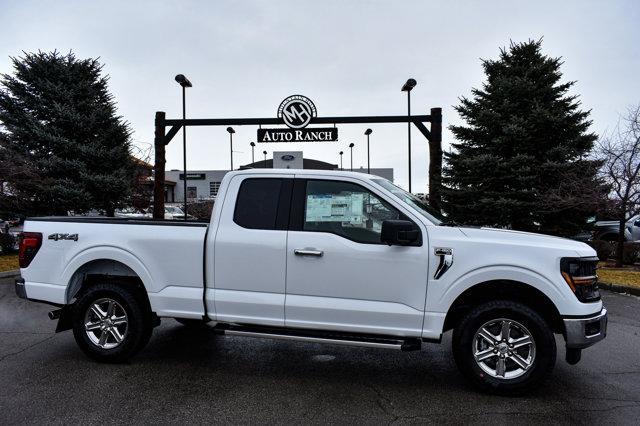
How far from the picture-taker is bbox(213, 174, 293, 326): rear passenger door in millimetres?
4492

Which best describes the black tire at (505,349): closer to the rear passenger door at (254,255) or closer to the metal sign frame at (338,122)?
the rear passenger door at (254,255)

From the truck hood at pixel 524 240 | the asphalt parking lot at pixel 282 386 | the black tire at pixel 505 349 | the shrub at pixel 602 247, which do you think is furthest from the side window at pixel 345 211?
the shrub at pixel 602 247

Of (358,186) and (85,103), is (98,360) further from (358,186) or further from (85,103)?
(85,103)

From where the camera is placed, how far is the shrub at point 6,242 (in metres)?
14.7

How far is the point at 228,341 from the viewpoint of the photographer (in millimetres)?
5863

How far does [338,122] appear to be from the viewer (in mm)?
14125

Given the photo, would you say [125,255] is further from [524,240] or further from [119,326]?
[524,240]

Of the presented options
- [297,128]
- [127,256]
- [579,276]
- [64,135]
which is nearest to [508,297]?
[579,276]

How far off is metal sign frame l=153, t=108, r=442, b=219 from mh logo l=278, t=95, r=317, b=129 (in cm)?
16

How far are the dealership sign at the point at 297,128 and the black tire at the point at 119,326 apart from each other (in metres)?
9.85

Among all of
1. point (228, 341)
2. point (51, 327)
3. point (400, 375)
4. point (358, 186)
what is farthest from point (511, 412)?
point (51, 327)

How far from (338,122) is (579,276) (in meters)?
10.7

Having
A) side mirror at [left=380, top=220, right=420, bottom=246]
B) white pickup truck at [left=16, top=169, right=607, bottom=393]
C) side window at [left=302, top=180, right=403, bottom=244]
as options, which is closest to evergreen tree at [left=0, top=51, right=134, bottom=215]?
white pickup truck at [left=16, top=169, right=607, bottom=393]

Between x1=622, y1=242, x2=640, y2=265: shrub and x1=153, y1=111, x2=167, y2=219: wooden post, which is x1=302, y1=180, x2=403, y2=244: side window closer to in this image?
x1=153, y1=111, x2=167, y2=219: wooden post
